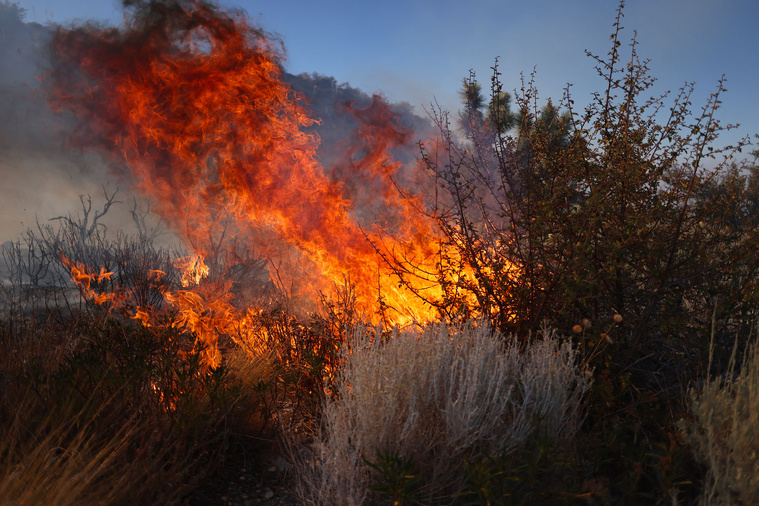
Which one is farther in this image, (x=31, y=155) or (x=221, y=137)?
(x=31, y=155)

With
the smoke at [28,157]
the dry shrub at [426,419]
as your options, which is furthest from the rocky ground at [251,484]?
the smoke at [28,157]

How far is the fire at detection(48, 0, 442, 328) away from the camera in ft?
18.7

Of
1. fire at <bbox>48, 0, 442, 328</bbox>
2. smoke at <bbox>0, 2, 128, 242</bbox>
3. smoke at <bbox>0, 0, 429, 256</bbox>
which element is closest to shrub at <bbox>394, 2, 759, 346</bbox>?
fire at <bbox>48, 0, 442, 328</bbox>

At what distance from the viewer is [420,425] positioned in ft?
8.88

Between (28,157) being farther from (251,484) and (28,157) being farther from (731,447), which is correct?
(731,447)

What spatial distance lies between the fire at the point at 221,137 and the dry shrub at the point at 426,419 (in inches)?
98.7

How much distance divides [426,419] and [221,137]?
4.56 meters

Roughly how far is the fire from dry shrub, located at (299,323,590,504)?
2506 millimetres

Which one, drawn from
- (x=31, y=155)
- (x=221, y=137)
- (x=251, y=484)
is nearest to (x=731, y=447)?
(x=251, y=484)

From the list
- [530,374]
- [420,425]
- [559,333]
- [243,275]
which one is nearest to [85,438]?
[420,425]

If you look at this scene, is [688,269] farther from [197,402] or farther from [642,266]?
[197,402]

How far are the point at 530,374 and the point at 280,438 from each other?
1.99m

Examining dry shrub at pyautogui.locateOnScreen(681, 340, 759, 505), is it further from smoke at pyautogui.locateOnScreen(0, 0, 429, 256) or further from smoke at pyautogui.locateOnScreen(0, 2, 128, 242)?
smoke at pyautogui.locateOnScreen(0, 2, 128, 242)

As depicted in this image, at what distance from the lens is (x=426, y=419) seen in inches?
109
